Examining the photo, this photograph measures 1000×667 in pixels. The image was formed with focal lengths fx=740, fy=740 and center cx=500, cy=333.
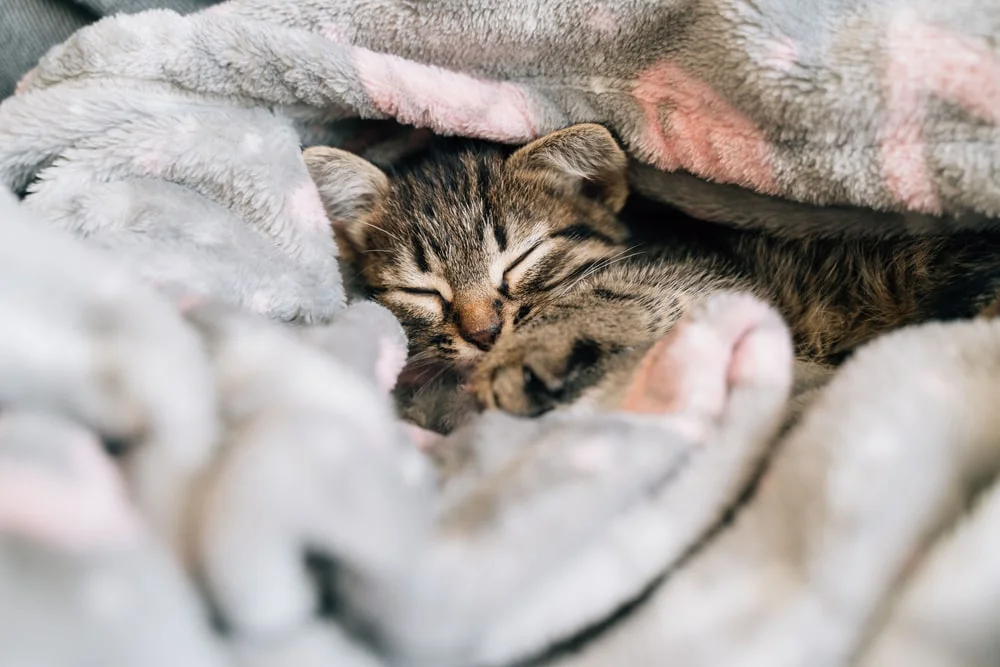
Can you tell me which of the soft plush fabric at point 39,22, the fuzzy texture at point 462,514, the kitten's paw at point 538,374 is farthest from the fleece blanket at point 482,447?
the soft plush fabric at point 39,22

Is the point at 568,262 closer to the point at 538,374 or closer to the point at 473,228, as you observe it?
the point at 473,228

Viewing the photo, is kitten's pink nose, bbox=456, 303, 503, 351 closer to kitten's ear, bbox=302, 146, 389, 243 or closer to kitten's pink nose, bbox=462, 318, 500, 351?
kitten's pink nose, bbox=462, 318, 500, 351

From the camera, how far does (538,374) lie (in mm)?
818

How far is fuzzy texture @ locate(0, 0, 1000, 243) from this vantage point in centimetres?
79

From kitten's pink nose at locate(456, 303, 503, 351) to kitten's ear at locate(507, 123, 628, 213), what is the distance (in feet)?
0.79

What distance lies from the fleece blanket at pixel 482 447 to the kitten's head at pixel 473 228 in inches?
11.1

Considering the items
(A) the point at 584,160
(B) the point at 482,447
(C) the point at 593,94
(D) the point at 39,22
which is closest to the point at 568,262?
(A) the point at 584,160

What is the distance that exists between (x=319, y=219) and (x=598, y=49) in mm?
434

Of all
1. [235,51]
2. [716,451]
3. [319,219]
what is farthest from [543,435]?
[235,51]

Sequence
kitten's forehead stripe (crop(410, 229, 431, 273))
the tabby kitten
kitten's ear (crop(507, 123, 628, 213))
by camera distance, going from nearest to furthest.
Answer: the tabby kitten < kitten's ear (crop(507, 123, 628, 213)) < kitten's forehead stripe (crop(410, 229, 431, 273))

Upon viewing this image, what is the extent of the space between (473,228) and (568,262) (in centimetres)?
16

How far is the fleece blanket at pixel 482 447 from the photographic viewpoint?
0.43 m

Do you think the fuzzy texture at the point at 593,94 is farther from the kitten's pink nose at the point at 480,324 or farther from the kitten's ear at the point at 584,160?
the kitten's pink nose at the point at 480,324

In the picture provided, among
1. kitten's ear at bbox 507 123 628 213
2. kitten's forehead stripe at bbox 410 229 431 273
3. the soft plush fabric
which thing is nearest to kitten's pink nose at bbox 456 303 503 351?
kitten's forehead stripe at bbox 410 229 431 273
